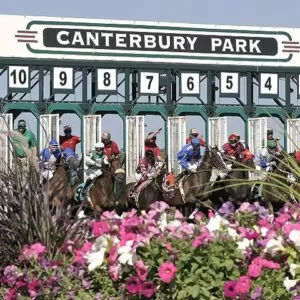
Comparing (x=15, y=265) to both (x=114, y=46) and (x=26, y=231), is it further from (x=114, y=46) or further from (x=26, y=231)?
(x=114, y=46)

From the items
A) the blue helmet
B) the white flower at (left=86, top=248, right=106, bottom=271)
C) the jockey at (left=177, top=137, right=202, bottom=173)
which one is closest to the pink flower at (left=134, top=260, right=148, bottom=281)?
the white flower at (left=86, top=248, right=106, bottom=271)

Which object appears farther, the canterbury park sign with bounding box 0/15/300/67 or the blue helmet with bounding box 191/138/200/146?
the canterbury park sign with bounding box 0/15/300/67

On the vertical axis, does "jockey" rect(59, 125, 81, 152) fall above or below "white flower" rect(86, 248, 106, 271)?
Answer: above

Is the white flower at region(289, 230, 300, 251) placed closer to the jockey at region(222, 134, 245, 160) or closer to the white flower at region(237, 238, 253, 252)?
the white flower at region(237, 238, 253, 252)

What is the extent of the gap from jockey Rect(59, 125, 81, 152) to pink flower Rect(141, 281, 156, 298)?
789 inches

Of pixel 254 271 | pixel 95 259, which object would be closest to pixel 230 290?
pixel 254 271

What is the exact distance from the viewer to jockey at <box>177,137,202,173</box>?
25.0 metres

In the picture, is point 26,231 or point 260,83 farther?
point 260,83

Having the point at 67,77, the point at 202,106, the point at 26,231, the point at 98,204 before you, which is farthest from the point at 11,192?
the point at 202,106

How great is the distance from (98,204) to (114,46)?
2283 centimetres

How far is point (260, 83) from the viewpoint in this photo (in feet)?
159

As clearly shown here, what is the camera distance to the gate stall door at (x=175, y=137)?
44562 mm

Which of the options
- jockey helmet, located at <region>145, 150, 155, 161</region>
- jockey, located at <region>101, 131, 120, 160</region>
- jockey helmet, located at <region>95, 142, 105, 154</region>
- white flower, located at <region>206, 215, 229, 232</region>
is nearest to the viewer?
white flower, located at <region>206, 215, 229, 232</region>

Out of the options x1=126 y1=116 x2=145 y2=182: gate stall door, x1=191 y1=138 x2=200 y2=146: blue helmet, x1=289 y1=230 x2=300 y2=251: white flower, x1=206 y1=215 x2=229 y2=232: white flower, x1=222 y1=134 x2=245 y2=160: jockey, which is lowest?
x1=289 y1=230 x2=300 y2=251: white flower
